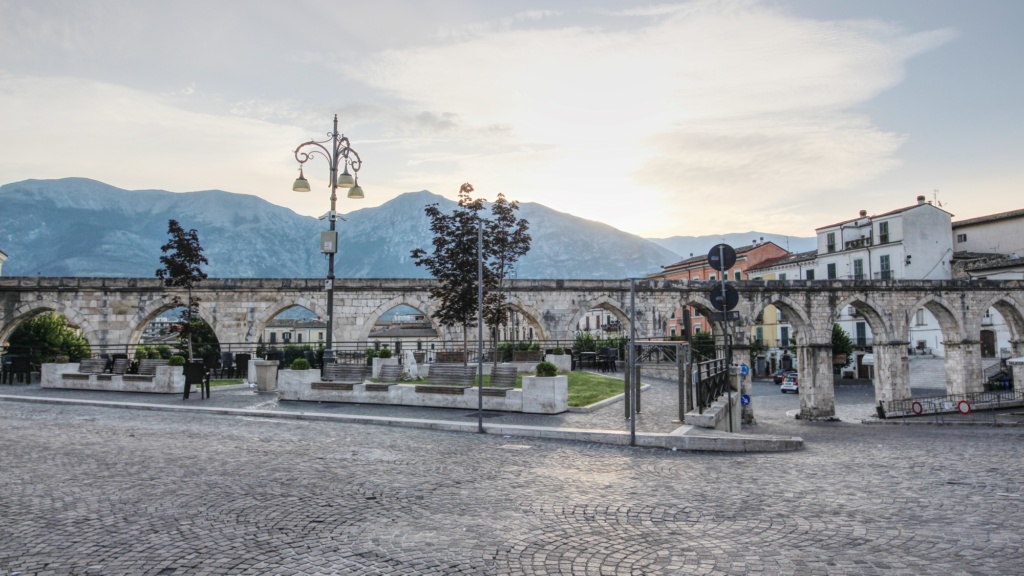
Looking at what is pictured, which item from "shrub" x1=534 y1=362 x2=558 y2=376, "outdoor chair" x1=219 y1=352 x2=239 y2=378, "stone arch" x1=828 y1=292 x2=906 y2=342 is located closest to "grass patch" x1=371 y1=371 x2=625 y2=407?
"shrub" x1=534 y1=362 x2=558 y2=376

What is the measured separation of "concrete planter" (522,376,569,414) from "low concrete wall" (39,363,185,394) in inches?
427

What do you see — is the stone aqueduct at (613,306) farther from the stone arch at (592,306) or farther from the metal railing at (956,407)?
the metal railing at (956,407)

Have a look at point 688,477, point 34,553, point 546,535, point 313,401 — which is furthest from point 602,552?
point 313,401

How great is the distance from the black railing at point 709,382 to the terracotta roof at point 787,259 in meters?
47.9

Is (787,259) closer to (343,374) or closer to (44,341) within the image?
(343,374)

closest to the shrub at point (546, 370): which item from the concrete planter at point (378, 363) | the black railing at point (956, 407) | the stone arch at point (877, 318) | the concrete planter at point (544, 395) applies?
the concrete planter at point (544, 395)

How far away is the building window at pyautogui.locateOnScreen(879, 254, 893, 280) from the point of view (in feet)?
166

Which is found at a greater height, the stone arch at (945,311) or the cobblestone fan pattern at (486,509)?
the stone arch at (945,311)

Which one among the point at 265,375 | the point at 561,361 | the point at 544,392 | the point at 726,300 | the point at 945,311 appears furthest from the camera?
the point at 945,311

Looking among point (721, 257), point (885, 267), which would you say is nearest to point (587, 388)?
point (721, 257)

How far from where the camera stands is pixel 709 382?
13.2 m

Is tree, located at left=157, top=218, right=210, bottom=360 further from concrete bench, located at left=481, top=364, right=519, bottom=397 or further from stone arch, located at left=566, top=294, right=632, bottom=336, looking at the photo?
stone arch, located at left=566, top=294, right=632, bottom=336

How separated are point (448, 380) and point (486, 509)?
963 cm

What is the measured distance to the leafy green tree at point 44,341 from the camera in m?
23.2
